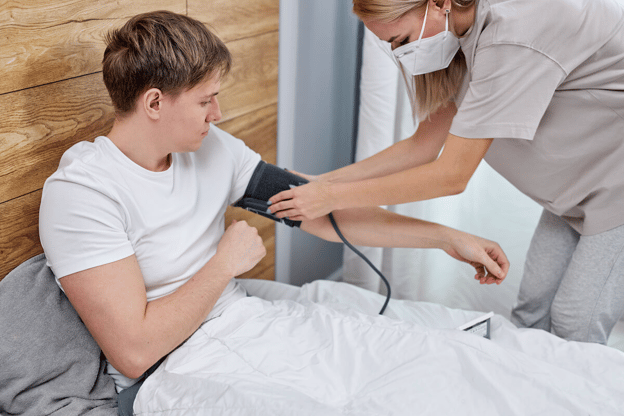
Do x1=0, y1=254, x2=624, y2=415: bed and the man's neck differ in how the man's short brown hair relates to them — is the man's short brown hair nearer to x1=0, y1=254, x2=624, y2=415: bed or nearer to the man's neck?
the man's neck

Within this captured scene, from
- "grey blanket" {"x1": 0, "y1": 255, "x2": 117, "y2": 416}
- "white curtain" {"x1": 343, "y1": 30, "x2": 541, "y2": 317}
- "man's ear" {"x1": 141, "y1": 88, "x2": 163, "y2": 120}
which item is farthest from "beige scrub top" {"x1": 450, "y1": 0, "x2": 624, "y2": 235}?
"grey blanket" {"x1": 0, "y1": 255, "x2": 117, "y2": 416}

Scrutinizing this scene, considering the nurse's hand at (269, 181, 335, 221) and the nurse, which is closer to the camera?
the nurse

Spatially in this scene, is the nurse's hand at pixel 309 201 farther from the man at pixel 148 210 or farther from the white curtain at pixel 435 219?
the white curtain at pixel 435 219

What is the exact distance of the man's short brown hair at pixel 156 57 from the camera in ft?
3.51

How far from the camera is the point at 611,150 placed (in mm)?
1280

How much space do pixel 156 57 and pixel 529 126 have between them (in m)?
0.76

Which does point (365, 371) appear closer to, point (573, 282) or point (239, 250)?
point (239, 250)

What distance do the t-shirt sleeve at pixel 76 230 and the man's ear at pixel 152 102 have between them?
187 millimetres

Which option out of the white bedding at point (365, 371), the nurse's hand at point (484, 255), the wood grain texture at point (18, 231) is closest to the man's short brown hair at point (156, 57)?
the wood grain texture at point (18, 231)

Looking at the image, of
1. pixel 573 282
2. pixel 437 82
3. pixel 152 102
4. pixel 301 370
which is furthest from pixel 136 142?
pixel 573 282

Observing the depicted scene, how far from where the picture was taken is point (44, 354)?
106 cm

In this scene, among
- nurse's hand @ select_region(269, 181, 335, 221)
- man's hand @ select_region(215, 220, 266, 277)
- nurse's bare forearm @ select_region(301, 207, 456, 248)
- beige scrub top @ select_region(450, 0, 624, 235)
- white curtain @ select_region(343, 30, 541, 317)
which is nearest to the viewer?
beige scrub top @ select_region(450, 0, 624, 235)

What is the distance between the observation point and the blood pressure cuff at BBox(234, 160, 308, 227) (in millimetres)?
1416

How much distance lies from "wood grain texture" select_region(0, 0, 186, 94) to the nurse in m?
0.54
